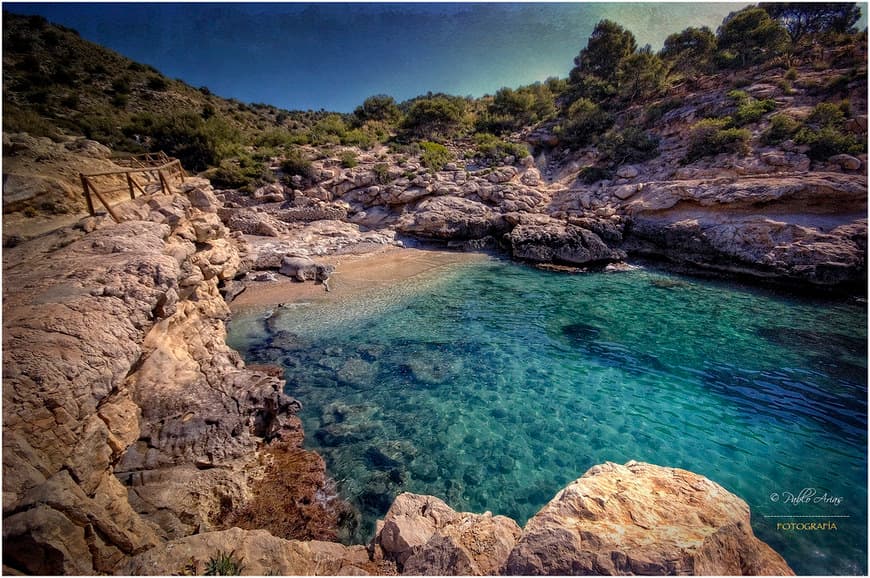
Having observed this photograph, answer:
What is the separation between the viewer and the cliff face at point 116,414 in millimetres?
2646

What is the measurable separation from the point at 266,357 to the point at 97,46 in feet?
168

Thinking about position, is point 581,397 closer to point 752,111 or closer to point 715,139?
point 715,139

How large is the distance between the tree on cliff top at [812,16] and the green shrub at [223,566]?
46257 millimetres

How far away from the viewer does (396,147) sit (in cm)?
2606

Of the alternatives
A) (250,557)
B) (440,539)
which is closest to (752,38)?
(440,539)

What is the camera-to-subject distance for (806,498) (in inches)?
181

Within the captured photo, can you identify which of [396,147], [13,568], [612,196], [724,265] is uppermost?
[396,147]

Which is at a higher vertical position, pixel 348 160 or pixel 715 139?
pixel 348 160

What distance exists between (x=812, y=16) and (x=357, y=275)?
4548cm

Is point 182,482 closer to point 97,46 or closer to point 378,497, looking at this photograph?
point 378,497

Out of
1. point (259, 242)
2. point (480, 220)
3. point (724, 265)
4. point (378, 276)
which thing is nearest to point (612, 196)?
point (724, 265)

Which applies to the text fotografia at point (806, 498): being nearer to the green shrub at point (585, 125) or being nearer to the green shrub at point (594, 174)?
the green shrub at point (594, 174)

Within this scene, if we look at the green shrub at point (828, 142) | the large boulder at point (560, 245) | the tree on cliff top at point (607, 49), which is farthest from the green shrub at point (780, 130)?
the tree on cliff top at point (607, 49)

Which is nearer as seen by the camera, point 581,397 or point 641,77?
point 581,397
